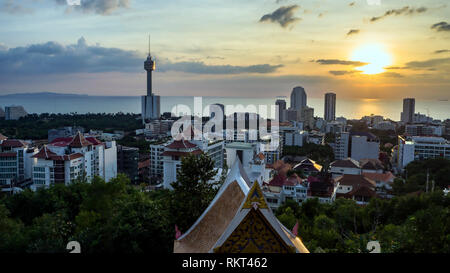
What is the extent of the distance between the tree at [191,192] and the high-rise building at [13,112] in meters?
36.7

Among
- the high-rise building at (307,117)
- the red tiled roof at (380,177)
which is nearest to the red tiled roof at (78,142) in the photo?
the red tiled roof at (380,177)

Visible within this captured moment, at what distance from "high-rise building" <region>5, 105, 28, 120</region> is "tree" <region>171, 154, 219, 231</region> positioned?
120ft

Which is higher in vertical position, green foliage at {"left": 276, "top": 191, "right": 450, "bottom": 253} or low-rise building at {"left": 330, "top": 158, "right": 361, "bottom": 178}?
green foliage at {"left": 276, "top": 191, "right": 450, "bottom": 253}

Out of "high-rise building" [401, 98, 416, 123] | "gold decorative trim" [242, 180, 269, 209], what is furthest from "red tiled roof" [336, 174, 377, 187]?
"high-rise building" [401, 98, 416, 123]

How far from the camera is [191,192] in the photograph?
493 cm

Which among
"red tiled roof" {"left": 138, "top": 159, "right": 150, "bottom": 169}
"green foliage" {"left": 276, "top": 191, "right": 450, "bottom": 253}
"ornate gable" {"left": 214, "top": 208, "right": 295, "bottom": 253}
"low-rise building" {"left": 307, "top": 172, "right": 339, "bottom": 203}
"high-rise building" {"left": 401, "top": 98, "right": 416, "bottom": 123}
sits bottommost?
"red tiled roof" {"left": 138, "top": 159, "right": 150, "bottom": 169}

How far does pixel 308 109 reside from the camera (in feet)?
121

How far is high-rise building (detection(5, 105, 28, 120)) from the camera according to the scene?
35.5m

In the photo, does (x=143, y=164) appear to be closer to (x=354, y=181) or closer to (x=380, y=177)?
(x=354, y=181)

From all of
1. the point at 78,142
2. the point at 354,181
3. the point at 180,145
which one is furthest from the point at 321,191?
the point at 78,142

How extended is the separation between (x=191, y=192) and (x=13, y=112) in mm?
37779

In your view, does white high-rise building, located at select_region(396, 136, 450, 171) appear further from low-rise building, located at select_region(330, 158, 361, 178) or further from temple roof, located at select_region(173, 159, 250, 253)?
temple roof, located at select_region(173, 159, 250, 253)
